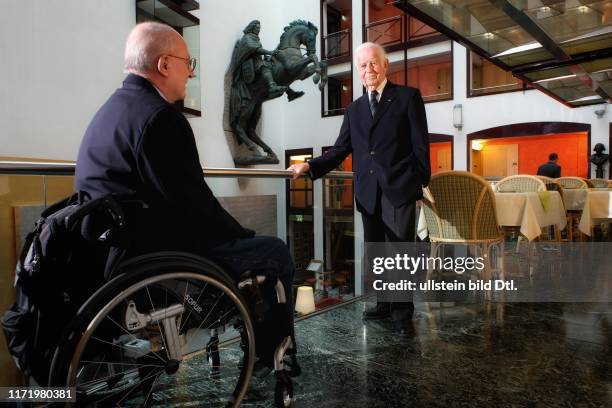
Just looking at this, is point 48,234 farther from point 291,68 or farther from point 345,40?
point 345,40

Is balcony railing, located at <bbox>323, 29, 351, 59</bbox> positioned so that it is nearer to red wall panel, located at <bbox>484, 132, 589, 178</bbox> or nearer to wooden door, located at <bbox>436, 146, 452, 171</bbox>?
wooden door, located at <bbox>436, 146, 452, 171</bbox>

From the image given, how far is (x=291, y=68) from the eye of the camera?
7254 millimetres

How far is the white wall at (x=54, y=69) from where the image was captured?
4.20 meters

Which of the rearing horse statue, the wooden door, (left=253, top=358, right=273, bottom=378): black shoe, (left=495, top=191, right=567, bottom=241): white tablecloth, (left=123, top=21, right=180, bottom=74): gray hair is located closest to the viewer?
(left=123, top=21, right=180, bottom=74): gray hair

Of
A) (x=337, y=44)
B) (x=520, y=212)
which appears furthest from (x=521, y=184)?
(x=337, y=44)

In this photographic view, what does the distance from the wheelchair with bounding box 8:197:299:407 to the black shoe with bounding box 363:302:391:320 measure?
3.44ft

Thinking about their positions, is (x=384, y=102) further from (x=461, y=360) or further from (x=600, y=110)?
(x=600, y=110)

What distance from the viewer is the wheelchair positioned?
38.0 inches

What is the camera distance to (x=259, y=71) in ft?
23.7

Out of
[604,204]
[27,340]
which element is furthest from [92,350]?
[604,204]

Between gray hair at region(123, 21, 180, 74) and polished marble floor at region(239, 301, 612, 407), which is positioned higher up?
gray hair at region(123, 21, 180, 74)

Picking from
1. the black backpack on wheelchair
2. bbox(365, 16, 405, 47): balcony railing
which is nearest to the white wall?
the black backpack on wheelchair

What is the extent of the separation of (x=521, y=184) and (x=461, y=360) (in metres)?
3.16

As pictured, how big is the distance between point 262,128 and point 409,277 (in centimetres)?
668
